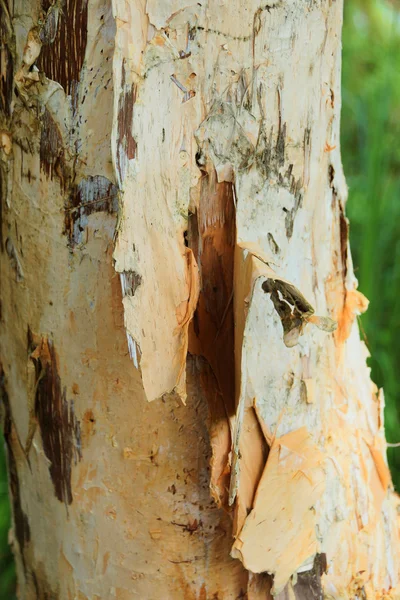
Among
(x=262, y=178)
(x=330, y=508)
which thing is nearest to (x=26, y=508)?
(x=330, y=508)

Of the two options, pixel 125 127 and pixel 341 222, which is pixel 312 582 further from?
pixel 125 127

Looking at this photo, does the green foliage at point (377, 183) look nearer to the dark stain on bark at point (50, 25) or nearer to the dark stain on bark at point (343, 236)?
the dark stain on bark at point (343, 236)

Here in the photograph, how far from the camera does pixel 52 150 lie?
532 millimetres

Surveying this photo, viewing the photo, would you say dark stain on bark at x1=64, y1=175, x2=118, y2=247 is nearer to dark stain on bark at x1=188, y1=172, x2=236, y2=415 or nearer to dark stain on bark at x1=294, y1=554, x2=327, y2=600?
dark stain on bark at x1=188, y1=172, x2=236, y2=415

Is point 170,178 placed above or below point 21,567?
above

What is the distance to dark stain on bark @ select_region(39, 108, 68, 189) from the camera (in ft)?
1.72

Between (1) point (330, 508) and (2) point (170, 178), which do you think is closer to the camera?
(2) point (170, 178)

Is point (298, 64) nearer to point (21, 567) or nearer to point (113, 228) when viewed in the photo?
point (113, 228)

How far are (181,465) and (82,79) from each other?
13.6 inches

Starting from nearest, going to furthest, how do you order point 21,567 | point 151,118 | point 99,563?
point 151,118
point 99,563
point 21,567

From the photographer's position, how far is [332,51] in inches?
22.7

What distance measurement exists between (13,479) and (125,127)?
45 cm

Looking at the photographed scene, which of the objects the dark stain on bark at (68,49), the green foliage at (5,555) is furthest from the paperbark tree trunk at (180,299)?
A: the green foliage at (5,555)

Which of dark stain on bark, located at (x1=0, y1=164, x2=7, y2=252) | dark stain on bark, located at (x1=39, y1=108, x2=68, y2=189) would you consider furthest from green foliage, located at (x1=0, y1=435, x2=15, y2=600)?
dark stain on bark, located at (x1=39, y1=108, x2=68, y2=189)
